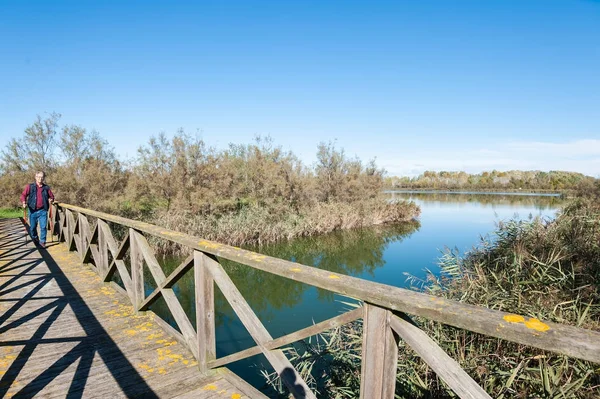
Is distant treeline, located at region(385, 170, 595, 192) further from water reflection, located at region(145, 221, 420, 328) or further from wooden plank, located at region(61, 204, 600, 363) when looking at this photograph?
wooden plank, located at region(61, 204, 600, 363)

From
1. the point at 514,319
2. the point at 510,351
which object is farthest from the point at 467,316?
the point at 510,351

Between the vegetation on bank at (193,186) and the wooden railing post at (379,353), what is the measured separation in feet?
42.3

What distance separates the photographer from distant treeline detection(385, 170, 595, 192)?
5322cm

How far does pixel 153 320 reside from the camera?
3.70 meters

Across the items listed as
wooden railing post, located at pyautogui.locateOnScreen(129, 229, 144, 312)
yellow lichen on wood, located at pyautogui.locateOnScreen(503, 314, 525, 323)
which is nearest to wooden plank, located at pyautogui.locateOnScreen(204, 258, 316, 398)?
yellow lichen on wood, located at pyautogui.locateOnScreen(503, 314, 525, 323)

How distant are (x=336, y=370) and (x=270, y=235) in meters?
12.5

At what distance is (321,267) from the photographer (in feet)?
42.8

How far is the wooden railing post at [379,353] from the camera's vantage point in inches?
56.7

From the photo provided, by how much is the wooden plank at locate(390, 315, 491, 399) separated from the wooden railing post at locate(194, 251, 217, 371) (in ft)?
5.27

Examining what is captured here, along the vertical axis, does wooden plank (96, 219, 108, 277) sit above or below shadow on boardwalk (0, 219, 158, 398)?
above

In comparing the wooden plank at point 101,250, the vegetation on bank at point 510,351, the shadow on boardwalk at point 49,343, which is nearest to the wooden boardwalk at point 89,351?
the shadow on boardwalk at point 49,343

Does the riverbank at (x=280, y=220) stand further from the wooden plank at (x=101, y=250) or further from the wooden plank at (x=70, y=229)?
the wooden plank at (x=101, y=250)

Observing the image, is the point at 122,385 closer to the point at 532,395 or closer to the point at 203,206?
the point at 532,395

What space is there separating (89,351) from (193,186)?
13.5 meters
